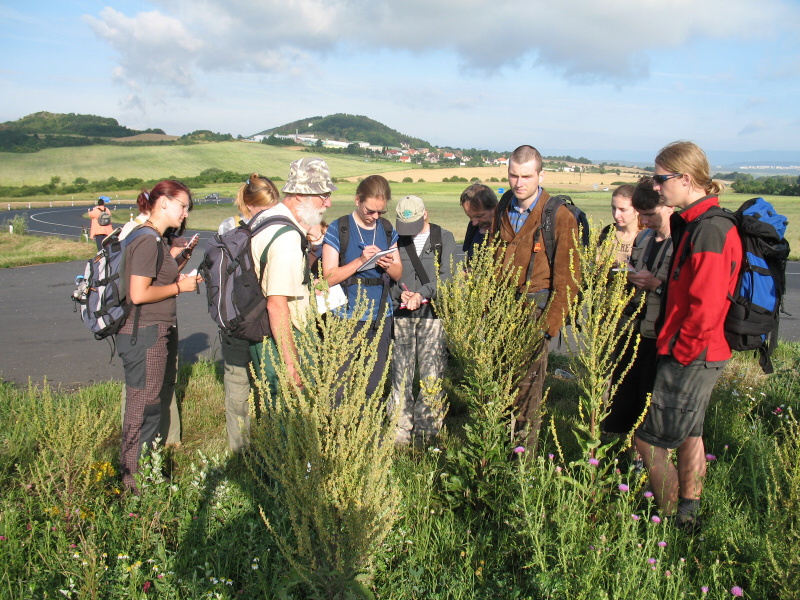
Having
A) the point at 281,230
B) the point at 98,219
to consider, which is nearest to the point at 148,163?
the point at 98,219

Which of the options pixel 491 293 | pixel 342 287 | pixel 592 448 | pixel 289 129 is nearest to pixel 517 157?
pixel 491 293

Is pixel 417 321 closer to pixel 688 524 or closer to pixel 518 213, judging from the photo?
pixel 518 213

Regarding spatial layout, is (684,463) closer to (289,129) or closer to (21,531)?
(21,531)

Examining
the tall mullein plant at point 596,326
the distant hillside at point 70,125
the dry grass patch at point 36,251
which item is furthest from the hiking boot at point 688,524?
the distant hillside at point 70,125

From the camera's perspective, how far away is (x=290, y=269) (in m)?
3.35

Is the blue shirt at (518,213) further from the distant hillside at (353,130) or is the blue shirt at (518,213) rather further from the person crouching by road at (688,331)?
the distant hillside at (353,130)

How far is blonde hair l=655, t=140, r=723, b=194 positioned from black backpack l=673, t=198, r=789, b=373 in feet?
0.64

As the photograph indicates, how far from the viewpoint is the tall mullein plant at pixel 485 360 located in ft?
10.5

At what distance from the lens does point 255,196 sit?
13.3 ft

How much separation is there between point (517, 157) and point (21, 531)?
3.65 meters

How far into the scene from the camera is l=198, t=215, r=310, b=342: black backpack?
3.51 m

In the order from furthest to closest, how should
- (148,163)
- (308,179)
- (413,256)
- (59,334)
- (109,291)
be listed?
(148,163) < (59,334) < (413,256) < (109,291) < (308,179)

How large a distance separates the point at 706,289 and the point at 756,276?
0.96 ft

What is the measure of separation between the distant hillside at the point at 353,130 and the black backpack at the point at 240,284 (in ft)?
461
